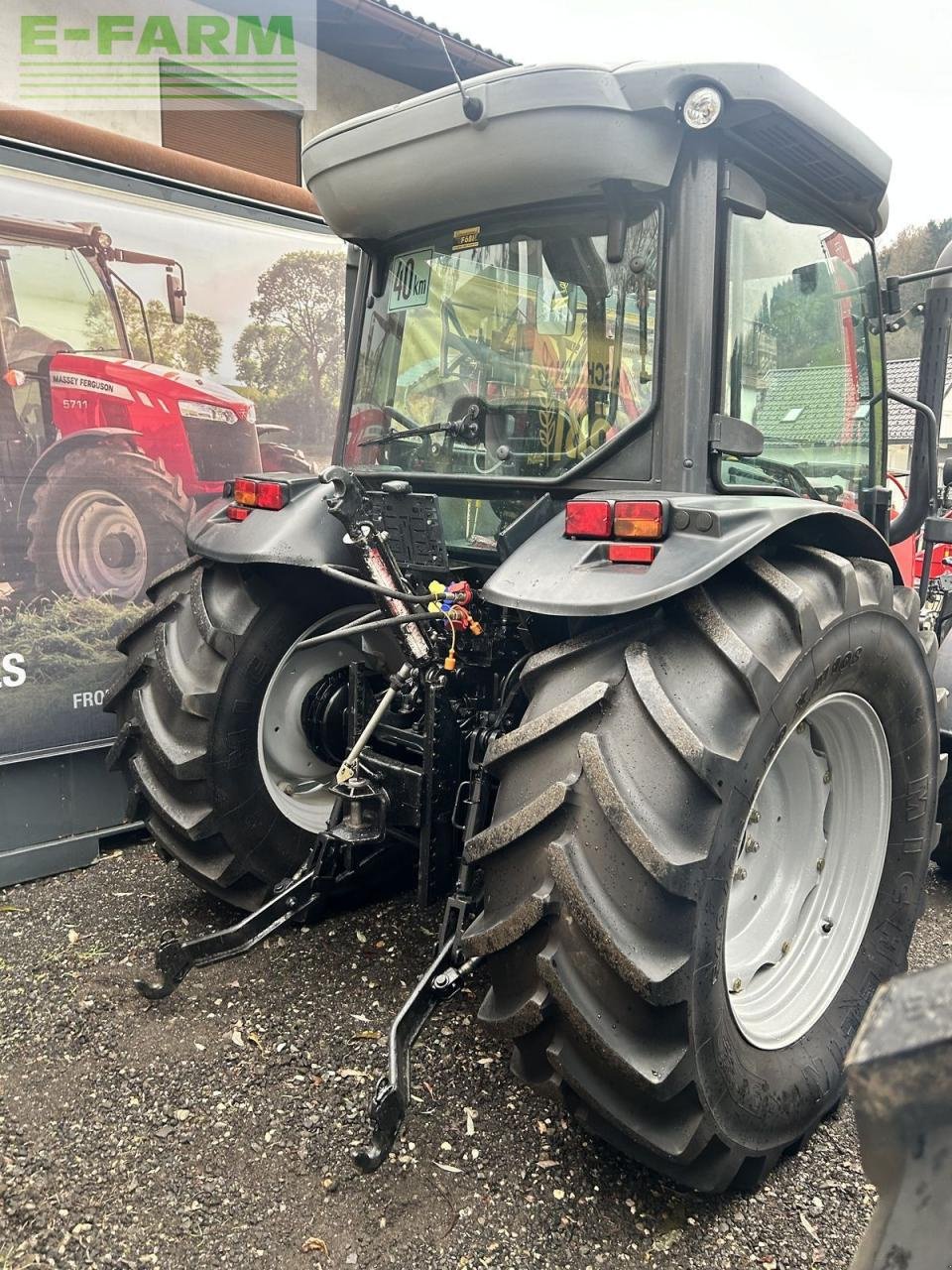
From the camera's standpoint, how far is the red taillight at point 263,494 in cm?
248

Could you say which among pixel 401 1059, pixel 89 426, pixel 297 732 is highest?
pixel 89 426

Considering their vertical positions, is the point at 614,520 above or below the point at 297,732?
above

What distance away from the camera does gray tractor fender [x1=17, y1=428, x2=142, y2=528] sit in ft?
10.1

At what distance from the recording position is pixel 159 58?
5070 millimetres

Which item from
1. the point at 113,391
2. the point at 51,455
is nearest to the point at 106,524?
the point at 51,455

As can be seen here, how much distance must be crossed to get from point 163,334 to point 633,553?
8.19 feet

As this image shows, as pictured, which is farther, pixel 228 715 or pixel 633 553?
pixel 228 715

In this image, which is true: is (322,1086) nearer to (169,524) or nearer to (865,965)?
(865,965)

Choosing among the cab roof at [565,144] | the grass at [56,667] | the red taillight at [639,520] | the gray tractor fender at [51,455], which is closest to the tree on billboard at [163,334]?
the gray tractor fender at [51,455]

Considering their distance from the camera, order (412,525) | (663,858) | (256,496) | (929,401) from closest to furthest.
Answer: (663,858) → (412,525) → (256,496) → (929,401)

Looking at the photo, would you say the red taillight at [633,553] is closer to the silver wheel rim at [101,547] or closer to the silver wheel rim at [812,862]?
the silver wheel rim at [812,862]

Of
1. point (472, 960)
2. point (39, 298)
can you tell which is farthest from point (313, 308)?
point (472, 960)

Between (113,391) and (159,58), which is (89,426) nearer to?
(113,391)

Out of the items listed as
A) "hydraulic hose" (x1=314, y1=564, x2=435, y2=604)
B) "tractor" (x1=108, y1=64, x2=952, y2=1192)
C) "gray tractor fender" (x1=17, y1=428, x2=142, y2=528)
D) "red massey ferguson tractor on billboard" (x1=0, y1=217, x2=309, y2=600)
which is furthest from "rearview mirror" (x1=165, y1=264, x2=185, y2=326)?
"hydraulic hose" (x1=314, y1=564, x2=435, y2=604)
